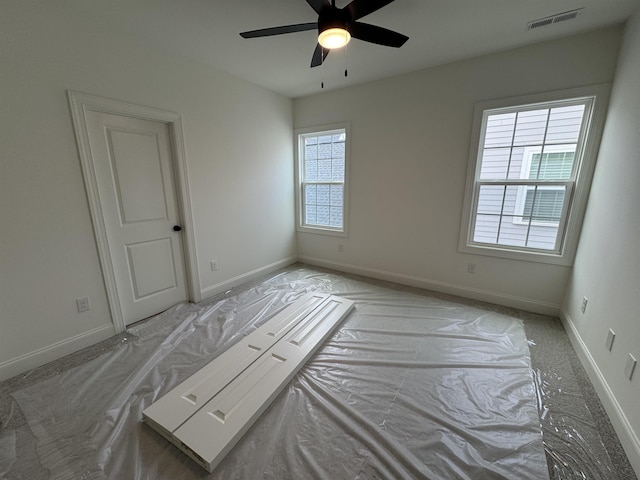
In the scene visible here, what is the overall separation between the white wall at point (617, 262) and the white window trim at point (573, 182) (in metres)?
0.08

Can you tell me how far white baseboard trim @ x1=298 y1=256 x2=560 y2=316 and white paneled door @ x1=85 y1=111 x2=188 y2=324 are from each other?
2.28m

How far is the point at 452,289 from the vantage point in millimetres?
3150

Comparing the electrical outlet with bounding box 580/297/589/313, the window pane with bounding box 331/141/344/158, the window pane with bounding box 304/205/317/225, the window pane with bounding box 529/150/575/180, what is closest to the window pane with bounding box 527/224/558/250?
the window pane with bounding box 529/150/575/180

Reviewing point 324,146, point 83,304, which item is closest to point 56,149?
point 83,304

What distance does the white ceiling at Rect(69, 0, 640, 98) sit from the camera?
1841mm

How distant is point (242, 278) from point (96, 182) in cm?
192

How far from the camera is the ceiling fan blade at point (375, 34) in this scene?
162 centimetres

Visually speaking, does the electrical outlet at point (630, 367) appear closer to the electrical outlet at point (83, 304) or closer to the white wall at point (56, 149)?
the white wall at point (56, 149)

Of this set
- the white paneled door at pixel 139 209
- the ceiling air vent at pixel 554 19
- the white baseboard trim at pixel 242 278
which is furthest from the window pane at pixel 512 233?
the white paneled door at pixel 139 209

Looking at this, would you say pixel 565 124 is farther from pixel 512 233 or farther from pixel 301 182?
pixel 301 182

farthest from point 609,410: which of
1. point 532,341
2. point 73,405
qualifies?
point 73,405

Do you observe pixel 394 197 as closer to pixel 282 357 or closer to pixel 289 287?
pixel 289 287

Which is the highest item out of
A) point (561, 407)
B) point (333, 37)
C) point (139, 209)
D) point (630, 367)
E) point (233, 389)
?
point (333, 37)

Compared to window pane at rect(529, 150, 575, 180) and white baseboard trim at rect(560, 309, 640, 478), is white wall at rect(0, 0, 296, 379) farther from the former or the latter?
white baseboard trim at rect(560, 309, 640, 478)
